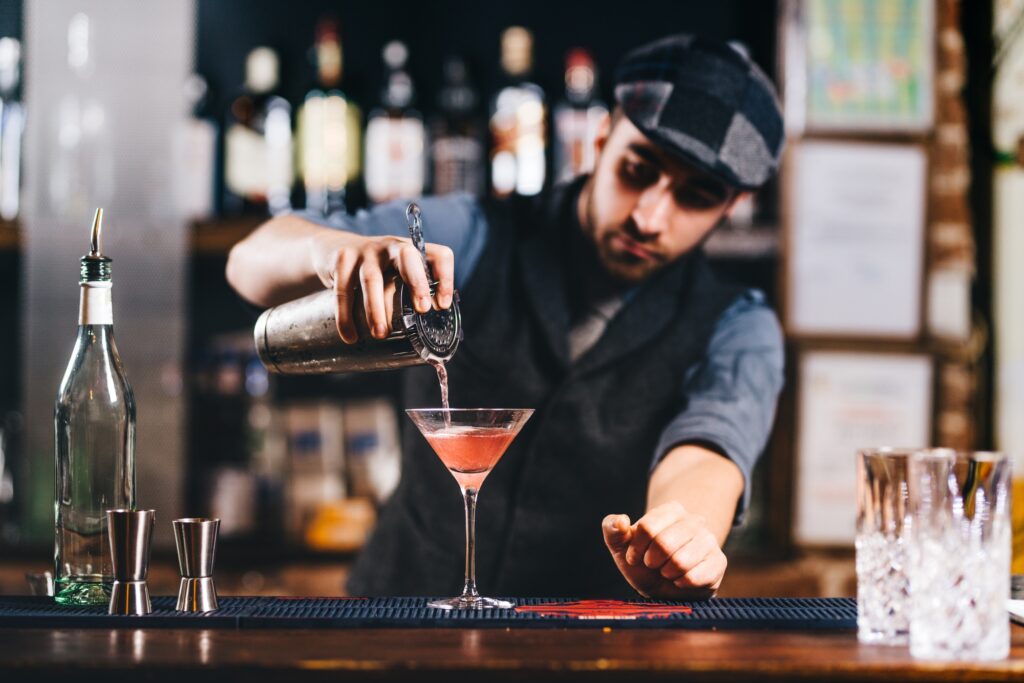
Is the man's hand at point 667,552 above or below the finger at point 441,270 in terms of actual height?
below

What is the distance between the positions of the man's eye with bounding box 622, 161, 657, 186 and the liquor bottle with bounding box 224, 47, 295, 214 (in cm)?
121

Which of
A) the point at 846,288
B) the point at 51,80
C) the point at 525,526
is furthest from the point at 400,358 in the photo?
the point at 51,80

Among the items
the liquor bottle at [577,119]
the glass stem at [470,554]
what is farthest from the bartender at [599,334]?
the liquor bottle at [577,119]

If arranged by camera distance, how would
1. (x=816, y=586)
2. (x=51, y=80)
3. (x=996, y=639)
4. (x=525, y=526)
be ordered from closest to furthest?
(x=996, y=639) → (x=525, y=526) → (x=816, y=586) → (x=51, y=80)

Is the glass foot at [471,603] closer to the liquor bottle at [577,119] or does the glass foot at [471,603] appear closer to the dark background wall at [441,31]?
the liquor bottle at [577,119]

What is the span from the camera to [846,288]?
2.77 metres

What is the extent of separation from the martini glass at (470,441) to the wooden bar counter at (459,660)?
0.73 feet

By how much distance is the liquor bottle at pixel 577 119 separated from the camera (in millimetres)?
2732

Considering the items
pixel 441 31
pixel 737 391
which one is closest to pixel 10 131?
pixel 441 31

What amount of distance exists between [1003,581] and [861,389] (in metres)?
1.85

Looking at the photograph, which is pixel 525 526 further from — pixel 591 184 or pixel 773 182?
pixel 773 182

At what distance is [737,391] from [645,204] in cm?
35

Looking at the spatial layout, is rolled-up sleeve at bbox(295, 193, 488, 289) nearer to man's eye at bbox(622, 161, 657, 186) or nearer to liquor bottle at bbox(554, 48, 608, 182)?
man's eye at bbox(622, 161, 657, 186)

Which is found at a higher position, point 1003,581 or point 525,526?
point 1003,581
